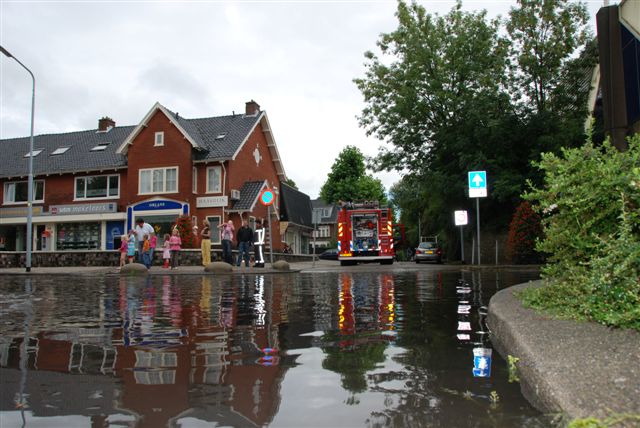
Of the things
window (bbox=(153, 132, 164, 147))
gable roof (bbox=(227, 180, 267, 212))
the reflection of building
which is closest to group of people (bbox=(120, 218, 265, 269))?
gable roof (bbox=(227, 180, 267, 212))

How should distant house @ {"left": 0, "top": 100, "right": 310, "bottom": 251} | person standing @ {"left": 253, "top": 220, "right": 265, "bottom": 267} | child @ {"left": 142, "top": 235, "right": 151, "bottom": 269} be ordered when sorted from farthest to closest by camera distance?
distant house @ {"left": 0, "top": 100, "right": 310, "bottom": 251} → person standing @ {"left": 253, "top": 220, "right": 265, "bottom": 267} → child @ {"left": 142, "top": 235, "right": 151, "bottom": 269}

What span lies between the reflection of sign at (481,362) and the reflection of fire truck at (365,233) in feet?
77.0

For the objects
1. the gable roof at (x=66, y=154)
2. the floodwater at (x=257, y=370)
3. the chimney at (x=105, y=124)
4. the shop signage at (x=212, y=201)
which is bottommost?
the floodwater at (x=257, y=370)

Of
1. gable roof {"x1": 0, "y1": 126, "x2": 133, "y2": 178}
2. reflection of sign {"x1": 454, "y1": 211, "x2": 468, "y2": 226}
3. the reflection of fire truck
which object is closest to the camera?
reflection of sign {"x1": 454, "y1": 211, "x2": 468, "y2": 226}

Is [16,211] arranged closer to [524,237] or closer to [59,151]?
[59,151]

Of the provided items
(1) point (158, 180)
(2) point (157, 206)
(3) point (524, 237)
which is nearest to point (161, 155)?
(1) point (158, 180)

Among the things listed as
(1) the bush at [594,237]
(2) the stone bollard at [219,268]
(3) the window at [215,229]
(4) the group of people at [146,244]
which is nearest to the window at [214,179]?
(3) the window at [215,229]

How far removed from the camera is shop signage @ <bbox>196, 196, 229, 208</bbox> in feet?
116

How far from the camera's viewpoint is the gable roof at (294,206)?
46031 millimetres

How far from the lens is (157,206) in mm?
35812

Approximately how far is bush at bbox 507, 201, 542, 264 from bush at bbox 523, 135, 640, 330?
53.2ft

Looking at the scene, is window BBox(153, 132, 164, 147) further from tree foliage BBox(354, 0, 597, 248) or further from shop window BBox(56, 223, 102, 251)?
tree foliage BBox(354, 0, 597, 248)

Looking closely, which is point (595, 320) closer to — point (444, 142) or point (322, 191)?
point (444, 142)

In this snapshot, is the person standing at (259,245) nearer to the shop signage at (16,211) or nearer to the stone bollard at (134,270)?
the stone bollard at (134,270)
